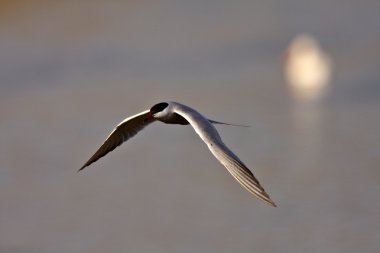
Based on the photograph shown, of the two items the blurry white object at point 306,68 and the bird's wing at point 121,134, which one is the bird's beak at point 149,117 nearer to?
the bird's wing at point 121,134

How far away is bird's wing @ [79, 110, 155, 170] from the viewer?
8555 mm

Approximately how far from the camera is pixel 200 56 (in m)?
16.6

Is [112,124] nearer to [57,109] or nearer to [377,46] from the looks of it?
[57,109]

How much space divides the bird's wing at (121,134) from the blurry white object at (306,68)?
682 cm

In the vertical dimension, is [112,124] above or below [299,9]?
below

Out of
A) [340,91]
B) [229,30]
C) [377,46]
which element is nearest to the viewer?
[340,91]

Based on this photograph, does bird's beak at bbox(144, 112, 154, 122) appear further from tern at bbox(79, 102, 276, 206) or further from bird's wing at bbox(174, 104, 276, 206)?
bird's wing at bbox(174, 104, 276, 206)

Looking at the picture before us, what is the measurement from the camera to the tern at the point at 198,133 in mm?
6621

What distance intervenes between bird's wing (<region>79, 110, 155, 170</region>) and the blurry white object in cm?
682

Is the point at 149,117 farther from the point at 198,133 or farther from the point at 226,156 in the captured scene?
the point at 226,156

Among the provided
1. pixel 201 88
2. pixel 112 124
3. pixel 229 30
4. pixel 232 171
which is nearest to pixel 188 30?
pixel 229 30

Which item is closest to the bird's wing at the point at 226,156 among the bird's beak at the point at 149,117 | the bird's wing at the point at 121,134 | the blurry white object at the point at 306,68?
the bird's beak at the point at 149,117

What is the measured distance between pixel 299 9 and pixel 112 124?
19.6 ft

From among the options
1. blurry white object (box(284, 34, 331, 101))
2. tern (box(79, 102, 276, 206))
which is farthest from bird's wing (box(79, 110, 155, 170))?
blurry white object (box(284, 34, 331, 101))
